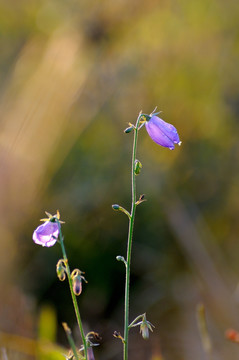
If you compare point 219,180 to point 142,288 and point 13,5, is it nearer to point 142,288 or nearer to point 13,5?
point 142,288

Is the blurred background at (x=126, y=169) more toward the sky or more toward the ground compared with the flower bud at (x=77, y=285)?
more toward the sky

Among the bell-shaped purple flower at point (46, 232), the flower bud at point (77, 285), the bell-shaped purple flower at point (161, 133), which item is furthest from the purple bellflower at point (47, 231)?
the bell-shaped purple flower at point (161, 133)

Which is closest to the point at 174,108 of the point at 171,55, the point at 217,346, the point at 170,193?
the point at 171,55

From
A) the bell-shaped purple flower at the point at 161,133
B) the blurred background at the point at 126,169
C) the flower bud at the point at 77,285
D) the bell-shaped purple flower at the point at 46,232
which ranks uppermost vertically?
the blurred background at the point at 126,169

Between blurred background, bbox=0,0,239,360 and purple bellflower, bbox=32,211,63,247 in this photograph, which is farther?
blurred background, bbox=0,0,239,360

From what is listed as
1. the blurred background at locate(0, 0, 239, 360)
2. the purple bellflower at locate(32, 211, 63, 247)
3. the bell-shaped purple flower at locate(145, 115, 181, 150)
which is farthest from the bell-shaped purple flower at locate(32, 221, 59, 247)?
the blurred background at locate(0, 0, 239, 360)

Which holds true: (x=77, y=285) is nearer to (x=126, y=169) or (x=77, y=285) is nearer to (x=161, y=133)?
(x=161, y=133)

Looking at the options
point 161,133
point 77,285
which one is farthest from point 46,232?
point 161,133

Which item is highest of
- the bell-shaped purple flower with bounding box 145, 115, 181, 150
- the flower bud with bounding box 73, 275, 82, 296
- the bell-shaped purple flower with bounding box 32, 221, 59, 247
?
the bell-shaped purple flower with bounding box 145, 115, 181, 150

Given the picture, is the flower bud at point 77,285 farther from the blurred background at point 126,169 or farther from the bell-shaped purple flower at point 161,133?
the blurred background at point 126,169

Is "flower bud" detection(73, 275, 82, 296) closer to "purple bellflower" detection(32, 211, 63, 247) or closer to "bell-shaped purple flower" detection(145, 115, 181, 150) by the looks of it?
"purple bellflower" detection(32, 211, 63, 247)
